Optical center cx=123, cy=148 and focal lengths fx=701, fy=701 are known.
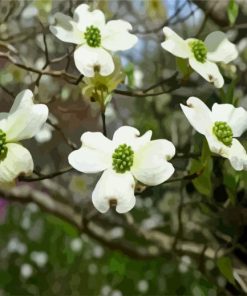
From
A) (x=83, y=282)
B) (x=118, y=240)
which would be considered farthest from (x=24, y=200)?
(x=83, y=282)

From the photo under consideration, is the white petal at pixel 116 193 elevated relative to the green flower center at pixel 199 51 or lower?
lower

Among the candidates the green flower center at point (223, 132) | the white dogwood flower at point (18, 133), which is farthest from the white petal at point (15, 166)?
the green flower center at point (223, 132)

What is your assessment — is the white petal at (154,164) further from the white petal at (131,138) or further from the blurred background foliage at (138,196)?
the blurred background foliage at (138,196)

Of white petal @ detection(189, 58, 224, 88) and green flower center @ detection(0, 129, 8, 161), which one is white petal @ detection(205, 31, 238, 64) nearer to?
white petal @ detection(189, 58, 224, 88)

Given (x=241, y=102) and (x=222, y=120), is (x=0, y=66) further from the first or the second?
(x=222, y=120)

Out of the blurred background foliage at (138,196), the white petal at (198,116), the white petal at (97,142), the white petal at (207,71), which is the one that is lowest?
the blurred background foliage at (138,196)

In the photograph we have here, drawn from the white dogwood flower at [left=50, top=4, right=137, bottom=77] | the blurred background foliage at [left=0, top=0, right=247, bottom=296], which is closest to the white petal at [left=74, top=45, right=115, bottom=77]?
the white dogwood flower at [left=50, top=4, right=137, bottom=77]

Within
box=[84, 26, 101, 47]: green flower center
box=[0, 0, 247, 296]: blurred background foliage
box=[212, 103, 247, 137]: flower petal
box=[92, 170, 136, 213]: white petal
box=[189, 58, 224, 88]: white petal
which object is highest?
box=[84, 26, 101, 47]: green flower center
